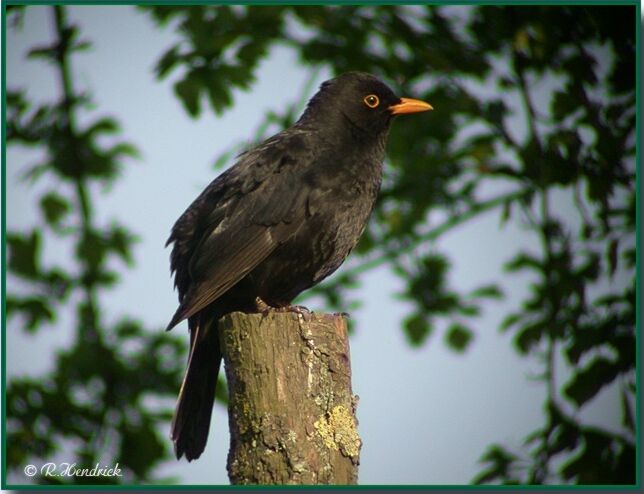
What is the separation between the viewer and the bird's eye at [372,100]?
6414 millimetres

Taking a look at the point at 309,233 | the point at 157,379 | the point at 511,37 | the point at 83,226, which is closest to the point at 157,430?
the point at 157,379

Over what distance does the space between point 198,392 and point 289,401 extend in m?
1.56

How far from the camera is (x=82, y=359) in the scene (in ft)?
25.0

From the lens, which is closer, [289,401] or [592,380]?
[289,401]

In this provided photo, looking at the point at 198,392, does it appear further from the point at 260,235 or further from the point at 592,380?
the point at 592,380

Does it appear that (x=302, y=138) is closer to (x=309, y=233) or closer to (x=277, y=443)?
(x=309, y=233)

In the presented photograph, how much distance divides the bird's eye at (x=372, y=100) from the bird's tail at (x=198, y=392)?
6.16ft

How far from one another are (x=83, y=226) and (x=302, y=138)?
2.95 metres

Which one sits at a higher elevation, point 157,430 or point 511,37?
point 511,37

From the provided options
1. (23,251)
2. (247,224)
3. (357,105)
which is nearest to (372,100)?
(357,105)

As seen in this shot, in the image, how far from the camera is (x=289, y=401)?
4.00m

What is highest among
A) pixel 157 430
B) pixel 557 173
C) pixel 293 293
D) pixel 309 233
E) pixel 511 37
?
pixel 511 37

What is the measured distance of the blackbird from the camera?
5.39 meters

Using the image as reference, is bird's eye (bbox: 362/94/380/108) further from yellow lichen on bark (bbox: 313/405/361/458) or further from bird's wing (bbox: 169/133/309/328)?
yellow lichen on bark (bbox: 313/405/361/458)
